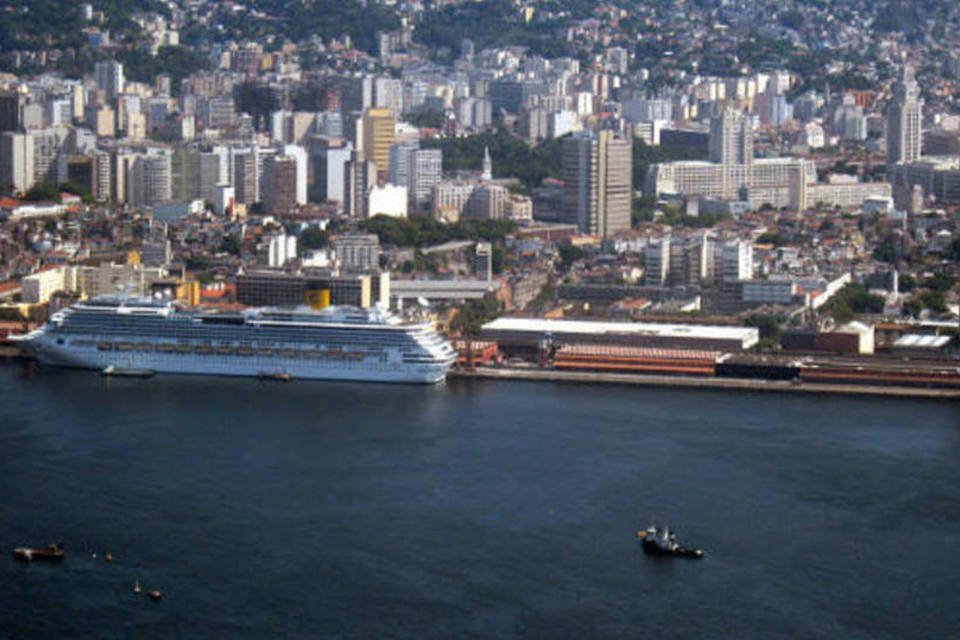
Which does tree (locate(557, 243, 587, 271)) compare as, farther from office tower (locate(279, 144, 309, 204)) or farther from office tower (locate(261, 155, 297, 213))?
office tower (locate(279, 144, 309, 204))

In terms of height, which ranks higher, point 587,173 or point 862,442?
point 587,173

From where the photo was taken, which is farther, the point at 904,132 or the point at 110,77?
the point at 110,77

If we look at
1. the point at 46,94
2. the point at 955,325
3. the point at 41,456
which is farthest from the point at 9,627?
the point at 46,94

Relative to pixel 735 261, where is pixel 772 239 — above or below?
above

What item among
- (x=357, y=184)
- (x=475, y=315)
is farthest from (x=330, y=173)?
(x=475, y=315)

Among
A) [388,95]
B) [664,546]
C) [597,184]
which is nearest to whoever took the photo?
[664,546]

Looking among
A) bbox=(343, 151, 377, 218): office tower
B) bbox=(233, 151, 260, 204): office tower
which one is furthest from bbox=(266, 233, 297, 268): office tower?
bbox=(233, 151, 260, 204): office tower

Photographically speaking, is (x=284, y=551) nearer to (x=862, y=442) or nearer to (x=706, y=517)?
(x=706, y=517)

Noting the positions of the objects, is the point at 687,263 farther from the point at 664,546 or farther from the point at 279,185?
the point at 664,546
